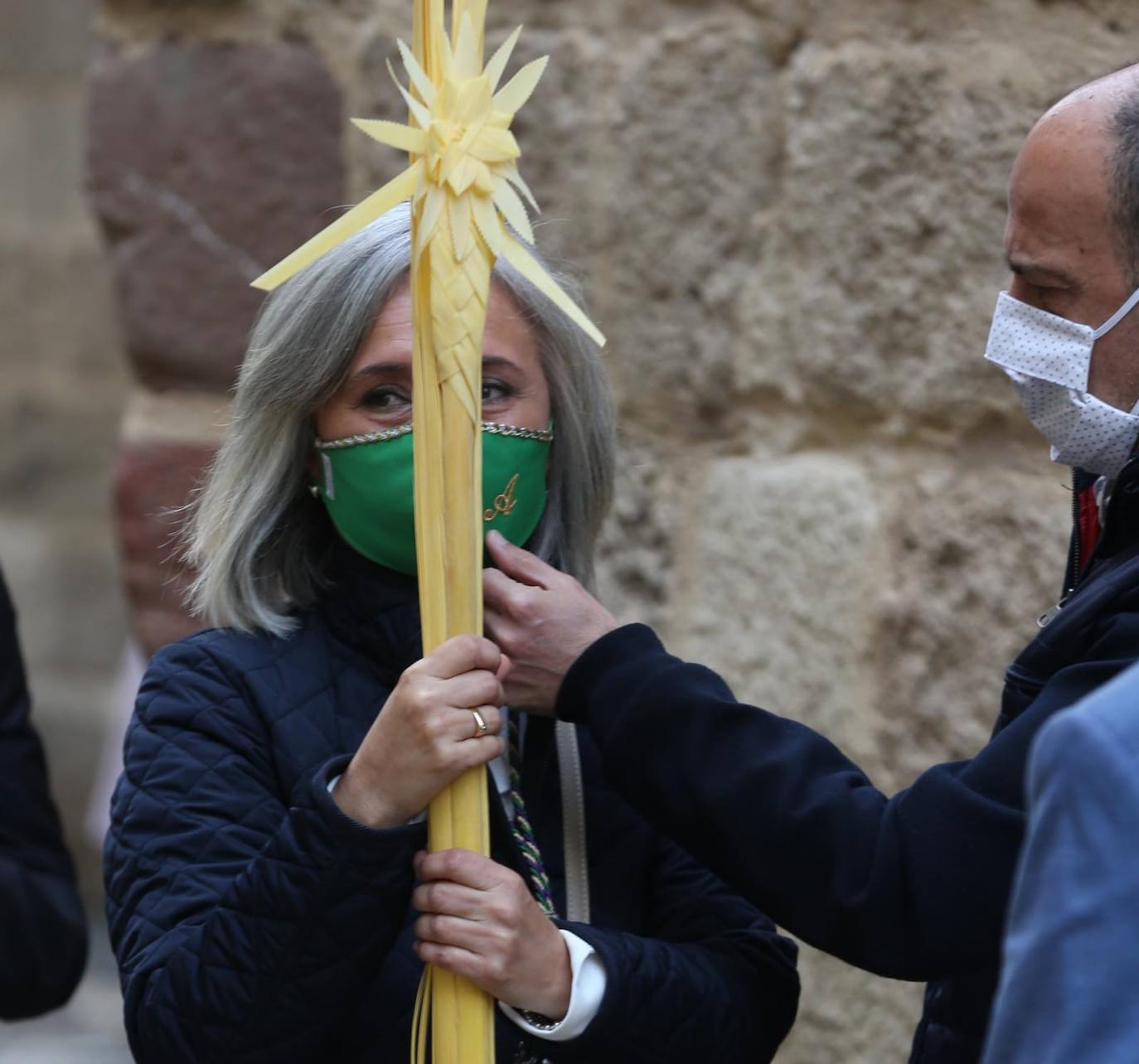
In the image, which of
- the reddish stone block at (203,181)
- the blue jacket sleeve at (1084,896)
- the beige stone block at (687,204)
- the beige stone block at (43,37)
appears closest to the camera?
the blue jacket sleeve at (1084,896)

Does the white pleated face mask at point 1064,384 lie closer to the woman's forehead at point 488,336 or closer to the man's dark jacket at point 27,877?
the woman's forehead at point 488,336

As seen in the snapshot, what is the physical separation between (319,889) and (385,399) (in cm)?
54

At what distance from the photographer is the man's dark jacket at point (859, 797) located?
158cm

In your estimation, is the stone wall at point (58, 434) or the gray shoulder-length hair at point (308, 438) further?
the stone wall at point (58, 434)

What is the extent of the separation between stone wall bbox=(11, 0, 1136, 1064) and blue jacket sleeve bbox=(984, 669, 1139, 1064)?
1.42 metres

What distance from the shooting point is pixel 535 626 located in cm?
177

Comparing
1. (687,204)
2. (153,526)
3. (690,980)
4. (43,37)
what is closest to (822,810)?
(690,980)

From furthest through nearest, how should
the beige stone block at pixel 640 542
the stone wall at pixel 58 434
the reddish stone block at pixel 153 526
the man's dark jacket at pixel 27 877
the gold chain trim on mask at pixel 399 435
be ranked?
the stone wall at pixel 58 434 → the reddish stone block at pixel 153 526 → the beige stone block at pixel 640 542 → the man's dark jacket at pixel 27 877 → the gold chain trim on mask at pixel 399 435

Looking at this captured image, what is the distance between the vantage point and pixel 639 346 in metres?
2.84

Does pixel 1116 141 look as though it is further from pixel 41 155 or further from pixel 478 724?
pixel 41 155

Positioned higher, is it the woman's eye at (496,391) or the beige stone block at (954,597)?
the woman's eye at (496,391)

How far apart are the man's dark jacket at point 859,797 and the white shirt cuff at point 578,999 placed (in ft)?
0.45

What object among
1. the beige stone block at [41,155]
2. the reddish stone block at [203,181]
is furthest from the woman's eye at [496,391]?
the beige stone block at [41,155]

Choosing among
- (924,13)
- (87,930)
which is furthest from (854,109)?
(87,930)
